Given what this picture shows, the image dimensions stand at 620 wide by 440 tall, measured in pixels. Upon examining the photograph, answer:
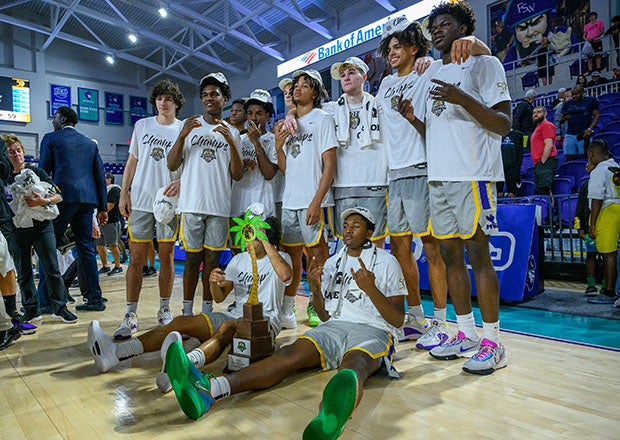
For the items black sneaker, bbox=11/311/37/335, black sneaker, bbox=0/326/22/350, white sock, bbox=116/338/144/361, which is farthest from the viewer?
black sneaker, bbox=11/311/37/335

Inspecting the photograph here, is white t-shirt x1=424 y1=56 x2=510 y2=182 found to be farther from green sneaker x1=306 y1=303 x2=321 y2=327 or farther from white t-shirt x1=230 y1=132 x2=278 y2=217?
green sneaker x1=306 y1=303 x2=321 y2=327

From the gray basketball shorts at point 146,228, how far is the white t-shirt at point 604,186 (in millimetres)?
3859

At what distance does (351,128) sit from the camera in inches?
121

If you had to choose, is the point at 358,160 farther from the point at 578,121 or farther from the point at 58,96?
the point at 58,96

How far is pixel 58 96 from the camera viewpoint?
688 inches

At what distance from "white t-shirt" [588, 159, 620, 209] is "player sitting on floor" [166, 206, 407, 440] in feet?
10.0

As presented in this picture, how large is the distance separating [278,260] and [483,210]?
3.79ft

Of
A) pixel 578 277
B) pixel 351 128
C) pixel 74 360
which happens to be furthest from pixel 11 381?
pixel 578 277

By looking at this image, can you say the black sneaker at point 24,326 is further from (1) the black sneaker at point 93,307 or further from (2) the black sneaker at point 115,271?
(2) the black sneaker at point 115,271

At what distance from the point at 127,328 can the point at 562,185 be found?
22.1 feet

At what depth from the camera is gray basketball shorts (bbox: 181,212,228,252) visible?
3.14 m

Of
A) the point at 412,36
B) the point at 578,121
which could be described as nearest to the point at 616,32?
the point at 578,121

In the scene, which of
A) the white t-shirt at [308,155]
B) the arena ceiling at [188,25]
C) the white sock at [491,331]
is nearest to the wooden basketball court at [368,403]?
the white sock at [491,331]

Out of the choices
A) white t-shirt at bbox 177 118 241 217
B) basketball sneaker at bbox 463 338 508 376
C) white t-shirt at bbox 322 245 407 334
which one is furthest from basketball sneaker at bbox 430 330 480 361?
white t-shirt at bbox 177 118 241 217
